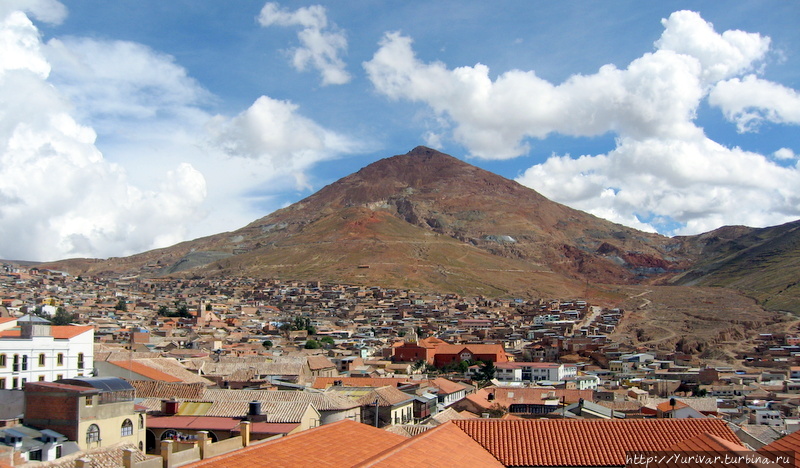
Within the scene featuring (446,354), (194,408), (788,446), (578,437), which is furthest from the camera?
(446,354)

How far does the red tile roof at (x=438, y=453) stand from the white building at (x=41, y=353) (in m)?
17.2

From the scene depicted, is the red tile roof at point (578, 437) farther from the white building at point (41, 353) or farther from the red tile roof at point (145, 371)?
the red tile roof at point (145, 371)

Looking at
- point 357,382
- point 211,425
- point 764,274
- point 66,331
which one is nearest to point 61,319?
point 357,382

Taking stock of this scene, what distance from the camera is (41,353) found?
25.5 metres

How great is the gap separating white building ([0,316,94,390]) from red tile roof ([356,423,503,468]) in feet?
56.6

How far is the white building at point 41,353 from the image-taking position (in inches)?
953

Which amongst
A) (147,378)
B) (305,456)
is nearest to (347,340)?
(147,378)

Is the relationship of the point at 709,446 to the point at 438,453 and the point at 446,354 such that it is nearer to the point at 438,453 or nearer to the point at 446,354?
the point at 438,453

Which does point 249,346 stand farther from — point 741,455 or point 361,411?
point 741,455

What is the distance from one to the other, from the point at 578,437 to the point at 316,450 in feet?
19.0

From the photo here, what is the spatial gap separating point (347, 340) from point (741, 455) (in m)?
65.7

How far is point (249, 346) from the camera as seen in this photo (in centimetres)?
6056

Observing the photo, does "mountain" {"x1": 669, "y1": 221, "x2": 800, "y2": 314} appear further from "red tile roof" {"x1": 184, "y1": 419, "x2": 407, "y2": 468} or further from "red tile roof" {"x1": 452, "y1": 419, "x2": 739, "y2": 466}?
"red tile roof" {"x1": 184, "y1": 419, "x2": 407, "y2": 468}

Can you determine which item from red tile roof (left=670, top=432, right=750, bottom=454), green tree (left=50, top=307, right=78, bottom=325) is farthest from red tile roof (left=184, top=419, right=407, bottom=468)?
green tree (left=50, top=307, right=78, bottom=325)
